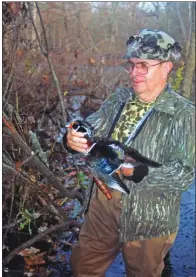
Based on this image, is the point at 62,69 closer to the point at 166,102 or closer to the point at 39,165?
the point at 39,165

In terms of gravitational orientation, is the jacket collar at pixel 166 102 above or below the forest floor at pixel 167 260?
above

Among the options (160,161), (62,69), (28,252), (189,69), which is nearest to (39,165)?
(28,252)

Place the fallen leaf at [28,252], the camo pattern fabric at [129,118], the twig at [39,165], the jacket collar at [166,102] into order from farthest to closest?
the fallen leaf at [28,252] < the twig at [39,165] < the camo pattern fabric at [129,118] < the jacket collar at [166,102]

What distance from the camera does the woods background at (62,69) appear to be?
3.21 m

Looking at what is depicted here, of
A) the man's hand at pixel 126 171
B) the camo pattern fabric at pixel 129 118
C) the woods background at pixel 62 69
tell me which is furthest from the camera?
the woods background at pixel 62 69

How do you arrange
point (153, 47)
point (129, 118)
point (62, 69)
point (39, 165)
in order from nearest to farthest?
point (153, 47), point (129, 118), point (39, 165), point (62, 69)

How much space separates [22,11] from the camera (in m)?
2.94

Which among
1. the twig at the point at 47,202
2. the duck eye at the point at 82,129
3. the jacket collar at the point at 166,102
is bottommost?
the twig at the point at 47,202

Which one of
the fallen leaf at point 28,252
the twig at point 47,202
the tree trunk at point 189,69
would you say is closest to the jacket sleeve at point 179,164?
the twig at point 47,202

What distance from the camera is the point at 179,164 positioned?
1.71m

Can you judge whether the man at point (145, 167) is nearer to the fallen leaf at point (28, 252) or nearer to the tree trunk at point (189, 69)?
the fallen leaf at point (28, 252)

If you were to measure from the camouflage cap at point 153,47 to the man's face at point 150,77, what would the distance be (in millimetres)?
27

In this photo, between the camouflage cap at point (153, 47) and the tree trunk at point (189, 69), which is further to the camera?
the tree trunk at point (189, 69)

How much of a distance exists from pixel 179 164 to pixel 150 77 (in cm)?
39
